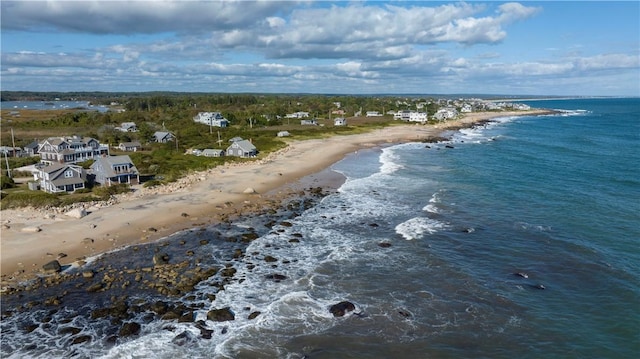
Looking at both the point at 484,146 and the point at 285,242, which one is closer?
the point at 285,242

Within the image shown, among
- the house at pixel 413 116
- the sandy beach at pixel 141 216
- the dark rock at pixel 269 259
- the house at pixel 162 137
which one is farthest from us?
the house at pixel 413 116

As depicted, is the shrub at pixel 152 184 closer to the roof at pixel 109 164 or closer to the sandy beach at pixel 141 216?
the sandy beach at pixel 141 216

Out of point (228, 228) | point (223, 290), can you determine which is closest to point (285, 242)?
point (228, 228)

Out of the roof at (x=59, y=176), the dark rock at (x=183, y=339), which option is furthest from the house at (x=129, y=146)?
the dark rock at (x=183, y=339)

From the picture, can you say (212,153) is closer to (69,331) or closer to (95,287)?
(95,287)

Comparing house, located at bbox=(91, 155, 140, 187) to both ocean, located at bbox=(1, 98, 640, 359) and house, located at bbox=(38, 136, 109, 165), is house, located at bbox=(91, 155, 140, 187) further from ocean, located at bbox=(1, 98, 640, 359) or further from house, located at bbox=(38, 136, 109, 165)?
ocean, located at bbox=(1, 98, 640, 359)

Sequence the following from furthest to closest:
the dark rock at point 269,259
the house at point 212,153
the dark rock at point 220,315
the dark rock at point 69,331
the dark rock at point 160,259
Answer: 1. the house at point 212,153
2. the dark rock at point 269,259
3. the dark rock at point 160,259
4. the dark rock at point 220,315
5. the dark rock at point 69,331

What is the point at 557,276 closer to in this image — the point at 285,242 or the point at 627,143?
the point at 285,242
